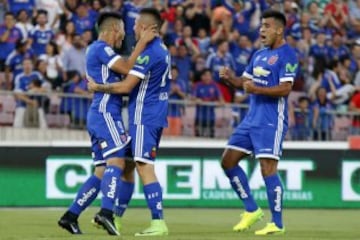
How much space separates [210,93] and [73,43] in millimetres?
2757

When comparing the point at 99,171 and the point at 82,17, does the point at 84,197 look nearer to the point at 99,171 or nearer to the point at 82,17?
the point at 99,171

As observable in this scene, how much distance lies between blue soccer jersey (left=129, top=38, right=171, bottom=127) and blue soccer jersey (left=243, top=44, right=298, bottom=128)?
1374 mm

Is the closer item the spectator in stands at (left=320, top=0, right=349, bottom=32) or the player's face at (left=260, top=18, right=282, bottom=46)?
the player's face at (left=260, top=18, right=282, bottom=46)

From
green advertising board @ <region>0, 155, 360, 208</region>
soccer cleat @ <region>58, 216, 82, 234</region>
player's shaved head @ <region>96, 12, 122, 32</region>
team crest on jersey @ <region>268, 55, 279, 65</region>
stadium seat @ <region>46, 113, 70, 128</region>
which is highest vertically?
player's shaved head @ <region>96, 12, 122, 32</region>

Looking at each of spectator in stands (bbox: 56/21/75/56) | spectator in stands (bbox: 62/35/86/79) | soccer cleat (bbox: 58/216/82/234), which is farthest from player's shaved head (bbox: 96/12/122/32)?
spectator in stands (bbox: 56/21/75/56)

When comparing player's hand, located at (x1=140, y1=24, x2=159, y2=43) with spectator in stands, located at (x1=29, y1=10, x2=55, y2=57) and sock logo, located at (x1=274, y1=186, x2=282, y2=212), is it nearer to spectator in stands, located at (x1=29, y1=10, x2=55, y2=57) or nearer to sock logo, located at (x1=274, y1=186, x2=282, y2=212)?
sock logo, located at (x1=274, y1=186, x2=282, y2=212)

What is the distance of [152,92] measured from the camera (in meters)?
13.6

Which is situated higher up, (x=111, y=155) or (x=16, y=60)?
(x=16, y=60)

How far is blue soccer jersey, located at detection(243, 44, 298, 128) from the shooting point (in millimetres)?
14344

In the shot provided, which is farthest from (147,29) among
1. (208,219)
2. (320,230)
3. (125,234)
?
(208,219)

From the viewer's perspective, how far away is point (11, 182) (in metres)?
20.7

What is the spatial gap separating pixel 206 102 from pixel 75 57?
267 centimetres

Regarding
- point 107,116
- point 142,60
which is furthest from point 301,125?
point 142,60

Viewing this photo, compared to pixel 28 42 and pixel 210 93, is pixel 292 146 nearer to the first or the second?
pixel 210 93
